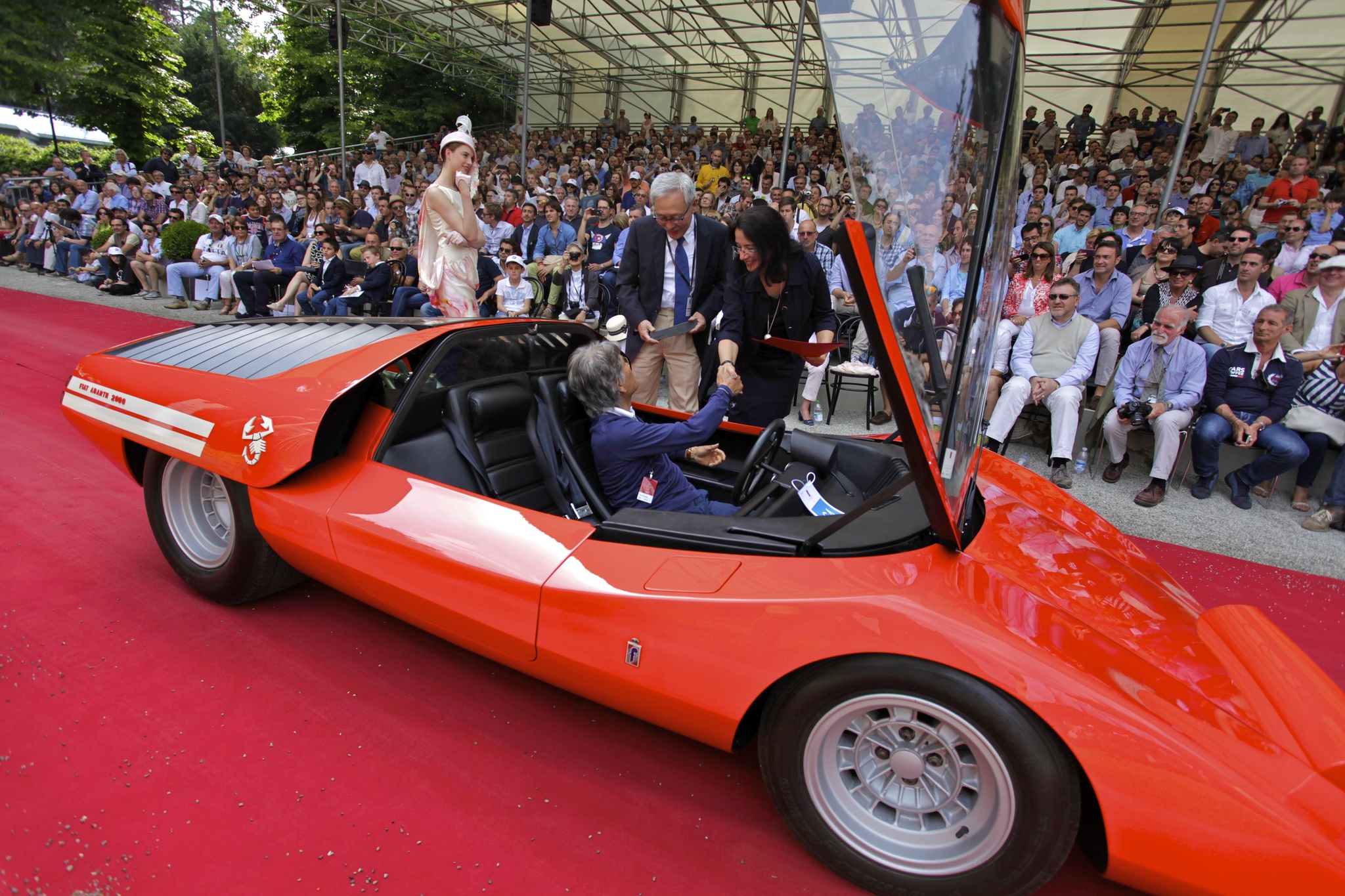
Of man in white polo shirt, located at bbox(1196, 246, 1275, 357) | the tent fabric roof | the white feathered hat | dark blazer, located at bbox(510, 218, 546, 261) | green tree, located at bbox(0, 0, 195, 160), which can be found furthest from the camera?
green tree, located at bbox(0, 0, 195, 160)

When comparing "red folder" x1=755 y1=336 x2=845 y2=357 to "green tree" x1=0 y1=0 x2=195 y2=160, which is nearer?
"red folder" x1=755 y1=336 x2=845 y2=357

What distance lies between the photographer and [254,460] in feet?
7.26

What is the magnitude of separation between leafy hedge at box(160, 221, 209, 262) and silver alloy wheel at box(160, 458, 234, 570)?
9.77m

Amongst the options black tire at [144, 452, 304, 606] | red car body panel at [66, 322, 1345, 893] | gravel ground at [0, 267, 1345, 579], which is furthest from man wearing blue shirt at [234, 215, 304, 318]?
gravel ground at [0, 267, 1345, 579]

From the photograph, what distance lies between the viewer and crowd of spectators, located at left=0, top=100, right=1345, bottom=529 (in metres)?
2.64

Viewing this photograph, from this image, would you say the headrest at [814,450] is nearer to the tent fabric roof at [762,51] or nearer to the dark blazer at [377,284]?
the dark blazer at [377,284]

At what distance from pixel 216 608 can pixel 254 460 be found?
758mm

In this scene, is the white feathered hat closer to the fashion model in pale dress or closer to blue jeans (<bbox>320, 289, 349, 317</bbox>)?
the fashion model in pale dress

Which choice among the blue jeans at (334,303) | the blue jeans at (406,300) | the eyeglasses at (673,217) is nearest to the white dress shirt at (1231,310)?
the eyeglasses at (673,217)

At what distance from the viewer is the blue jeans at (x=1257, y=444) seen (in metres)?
4.41

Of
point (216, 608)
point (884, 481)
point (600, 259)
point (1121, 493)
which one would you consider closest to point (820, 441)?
point (884, 481)

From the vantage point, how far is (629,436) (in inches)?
90.6

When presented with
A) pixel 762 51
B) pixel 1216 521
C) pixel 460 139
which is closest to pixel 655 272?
pixel 460 139

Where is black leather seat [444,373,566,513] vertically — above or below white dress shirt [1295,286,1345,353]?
below
